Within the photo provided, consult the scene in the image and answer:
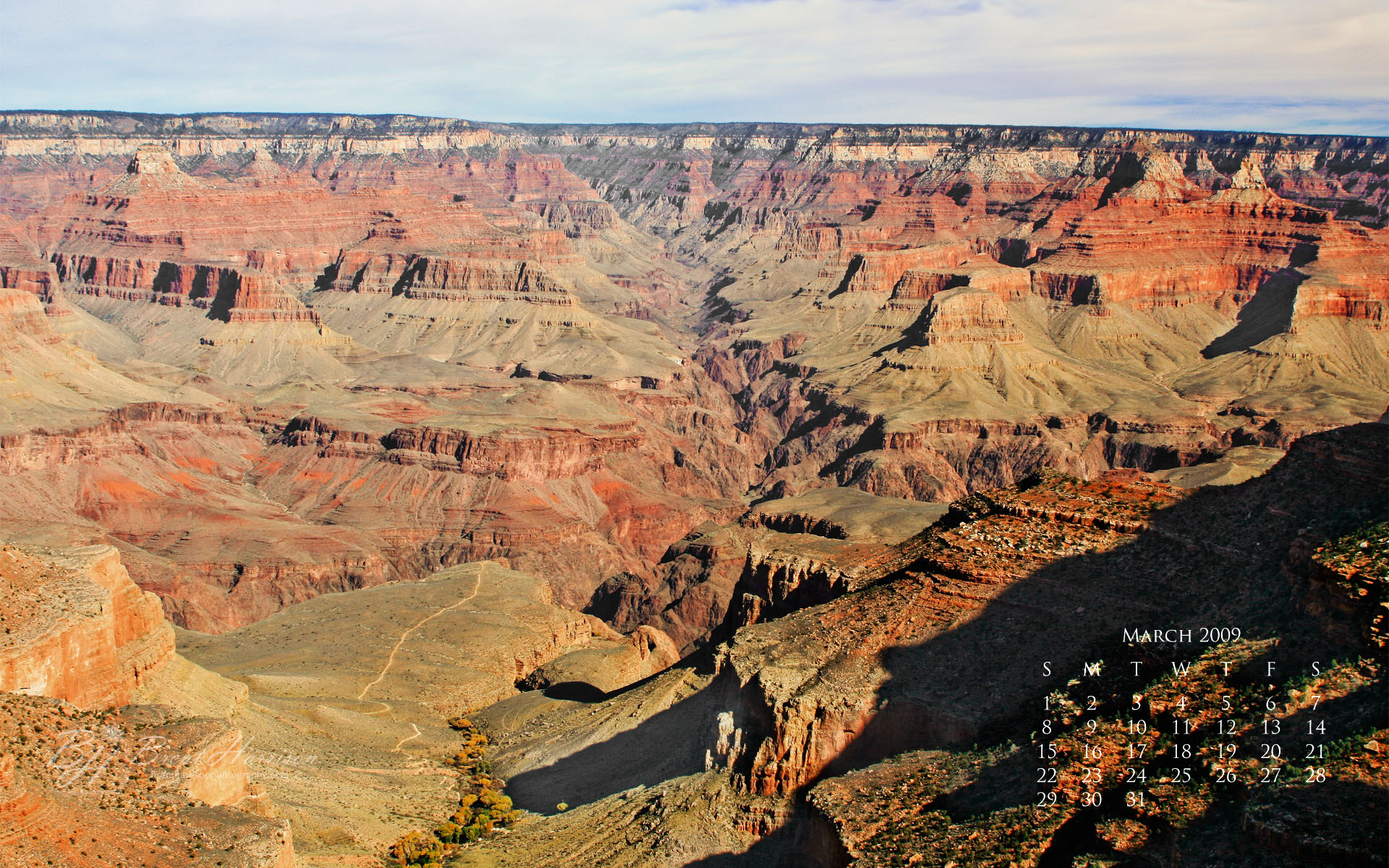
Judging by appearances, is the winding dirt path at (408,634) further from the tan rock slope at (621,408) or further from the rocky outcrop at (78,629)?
the tan rock slope at (621,408)

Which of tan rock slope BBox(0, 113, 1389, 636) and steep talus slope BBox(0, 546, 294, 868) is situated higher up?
steep talus slope BBox(0, 546, 294, 868)

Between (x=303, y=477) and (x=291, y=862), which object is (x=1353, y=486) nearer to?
(x=291, y=862)

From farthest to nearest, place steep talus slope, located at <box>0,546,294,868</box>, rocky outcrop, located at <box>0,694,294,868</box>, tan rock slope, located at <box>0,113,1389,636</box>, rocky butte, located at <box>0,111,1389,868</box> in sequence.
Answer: tan rock slope, located at <box>0,113,1389,636</box> < rocky butte, located at <box>0,111,1389,868</box> < steep talus slope, located at <box>0,546,294,868</box> < rocky outcrop, located at <box>0,694,294,868</box>

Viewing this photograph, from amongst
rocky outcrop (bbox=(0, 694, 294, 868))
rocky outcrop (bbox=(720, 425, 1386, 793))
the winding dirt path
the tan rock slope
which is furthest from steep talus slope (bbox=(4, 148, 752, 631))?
rocky outcrop (bbox=(720, 425, 1386, 793))

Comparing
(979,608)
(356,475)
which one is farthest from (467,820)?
(356,475)

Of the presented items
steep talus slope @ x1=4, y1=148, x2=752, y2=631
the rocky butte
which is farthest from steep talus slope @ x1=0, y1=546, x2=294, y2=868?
steep talus slope @ x1=4, y1=148, x2=752, y2=631

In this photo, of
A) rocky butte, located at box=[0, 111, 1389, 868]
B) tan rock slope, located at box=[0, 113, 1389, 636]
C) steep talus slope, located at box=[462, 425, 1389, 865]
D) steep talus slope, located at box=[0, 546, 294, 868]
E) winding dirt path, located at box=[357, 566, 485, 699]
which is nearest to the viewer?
steep talus slope, located at box=[462, 425, 1389, 865]

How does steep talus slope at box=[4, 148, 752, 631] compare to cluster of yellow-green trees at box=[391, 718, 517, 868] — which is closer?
cluster of yellow-green trees at box=[391, 718, 517, 868]

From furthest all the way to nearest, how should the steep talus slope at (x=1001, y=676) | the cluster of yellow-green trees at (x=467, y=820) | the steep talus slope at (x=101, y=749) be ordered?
the cluster of yellow-green trees at (x=467, y=820) → the steep talus slope at (x=101, y=749) → the steep talus slope at (x=1001, y=676)

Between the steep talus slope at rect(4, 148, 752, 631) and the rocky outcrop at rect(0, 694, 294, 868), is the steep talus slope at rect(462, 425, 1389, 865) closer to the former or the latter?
the rocky outcrop at rect(0, 694, 294, 868)

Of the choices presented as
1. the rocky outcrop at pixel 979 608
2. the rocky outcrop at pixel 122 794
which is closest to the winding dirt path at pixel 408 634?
the rocky outcrop at pixel 122 794
